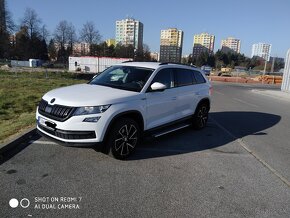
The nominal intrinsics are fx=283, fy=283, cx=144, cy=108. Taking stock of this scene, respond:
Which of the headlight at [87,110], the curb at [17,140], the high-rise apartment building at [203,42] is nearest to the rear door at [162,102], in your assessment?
the headlight at [87,110]

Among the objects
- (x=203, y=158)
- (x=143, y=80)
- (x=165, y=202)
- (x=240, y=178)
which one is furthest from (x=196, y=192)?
(x=143, y=80)

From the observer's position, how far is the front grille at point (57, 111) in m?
4.55

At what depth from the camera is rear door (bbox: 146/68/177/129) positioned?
5.56 metres

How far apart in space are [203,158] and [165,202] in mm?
2036

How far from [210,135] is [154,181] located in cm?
343

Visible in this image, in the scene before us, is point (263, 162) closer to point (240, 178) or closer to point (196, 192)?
point (240, 178)

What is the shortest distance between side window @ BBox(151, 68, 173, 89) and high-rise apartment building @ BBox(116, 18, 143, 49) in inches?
4948

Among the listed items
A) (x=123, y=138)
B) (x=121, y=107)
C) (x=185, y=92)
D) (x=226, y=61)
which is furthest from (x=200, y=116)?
(x=226, y=61)

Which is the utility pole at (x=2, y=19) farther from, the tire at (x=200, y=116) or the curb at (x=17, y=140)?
the tire at (x=200, y=116)

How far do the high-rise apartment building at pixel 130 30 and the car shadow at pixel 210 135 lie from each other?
122458mm

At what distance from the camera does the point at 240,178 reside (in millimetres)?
4715

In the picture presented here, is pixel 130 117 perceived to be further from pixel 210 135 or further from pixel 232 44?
pixel 232 44

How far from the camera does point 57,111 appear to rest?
4688 mm

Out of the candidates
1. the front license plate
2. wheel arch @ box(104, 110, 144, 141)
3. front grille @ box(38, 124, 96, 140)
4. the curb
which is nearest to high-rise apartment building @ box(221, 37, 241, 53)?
the curb
